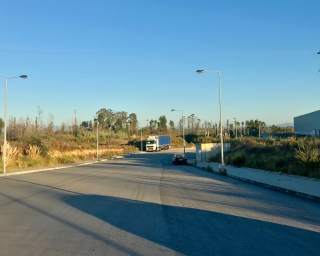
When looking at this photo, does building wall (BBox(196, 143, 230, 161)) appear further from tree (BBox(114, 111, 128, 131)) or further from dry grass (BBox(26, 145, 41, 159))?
tree (BBox(114, 111, 128, 131))

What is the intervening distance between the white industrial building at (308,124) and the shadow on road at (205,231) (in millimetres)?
48742

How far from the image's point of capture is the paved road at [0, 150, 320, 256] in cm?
579

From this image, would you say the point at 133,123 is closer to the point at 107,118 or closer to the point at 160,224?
the point at 107,118

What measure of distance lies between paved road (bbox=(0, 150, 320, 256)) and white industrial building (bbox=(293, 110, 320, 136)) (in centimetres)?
4597

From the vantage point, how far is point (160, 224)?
753 cm

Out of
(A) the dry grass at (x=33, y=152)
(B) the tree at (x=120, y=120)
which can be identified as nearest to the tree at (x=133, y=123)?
(B) the tree at (x=120, y=120)

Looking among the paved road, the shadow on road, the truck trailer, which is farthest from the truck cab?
the shadow on road

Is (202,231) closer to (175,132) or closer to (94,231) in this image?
(94,231)

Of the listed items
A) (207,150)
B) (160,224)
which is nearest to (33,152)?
(207,150)

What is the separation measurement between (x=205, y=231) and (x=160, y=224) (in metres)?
1.23

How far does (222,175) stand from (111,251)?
16.1m

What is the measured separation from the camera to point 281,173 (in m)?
18.0

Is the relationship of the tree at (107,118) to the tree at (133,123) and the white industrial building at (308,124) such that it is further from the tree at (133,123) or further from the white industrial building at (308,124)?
the white industrial building at (308,124)

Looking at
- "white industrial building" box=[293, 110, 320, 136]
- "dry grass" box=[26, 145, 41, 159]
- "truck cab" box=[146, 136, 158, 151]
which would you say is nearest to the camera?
"dry grass" box=[26, 145, 41, 159]
